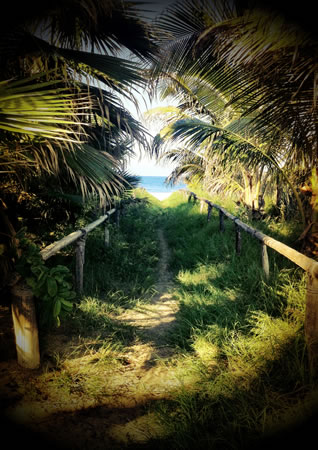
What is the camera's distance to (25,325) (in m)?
1.89

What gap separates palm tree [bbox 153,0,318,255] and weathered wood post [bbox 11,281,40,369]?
2.41 meters

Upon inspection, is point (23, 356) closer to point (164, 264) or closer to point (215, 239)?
point (164, 264)

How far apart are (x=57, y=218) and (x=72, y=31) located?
2070 millimetres

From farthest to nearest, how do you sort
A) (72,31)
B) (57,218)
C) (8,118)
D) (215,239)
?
(215,239)
(57,218)
(72,31)
(8,118)

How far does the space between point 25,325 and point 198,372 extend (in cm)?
148

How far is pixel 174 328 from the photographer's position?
297cm

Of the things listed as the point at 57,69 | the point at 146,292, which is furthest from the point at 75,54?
the point at 146,292

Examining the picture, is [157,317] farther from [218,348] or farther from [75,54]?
[75,54]

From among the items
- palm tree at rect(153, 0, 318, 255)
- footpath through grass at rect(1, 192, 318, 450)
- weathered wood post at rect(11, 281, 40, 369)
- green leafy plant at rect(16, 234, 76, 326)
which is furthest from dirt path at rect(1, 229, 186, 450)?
palm tree at rect(153, 0, 318, 255)

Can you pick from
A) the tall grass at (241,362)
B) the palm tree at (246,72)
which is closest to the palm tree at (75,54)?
the palm tree at (246,72)

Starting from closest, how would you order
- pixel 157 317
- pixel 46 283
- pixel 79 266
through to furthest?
pixel 46 283 → pixel 157 317 → pixel 79 266

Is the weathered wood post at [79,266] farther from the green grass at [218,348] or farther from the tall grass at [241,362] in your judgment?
the tall grass at [241,362]

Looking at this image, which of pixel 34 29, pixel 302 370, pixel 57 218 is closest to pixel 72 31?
pixel 34 29

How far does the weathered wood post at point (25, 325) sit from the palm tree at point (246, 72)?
2.41 metres
